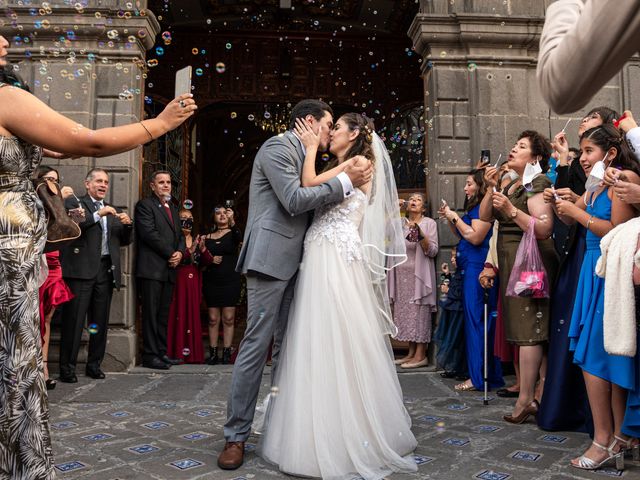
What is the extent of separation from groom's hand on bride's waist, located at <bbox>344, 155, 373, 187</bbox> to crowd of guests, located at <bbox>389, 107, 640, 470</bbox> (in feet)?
3.91

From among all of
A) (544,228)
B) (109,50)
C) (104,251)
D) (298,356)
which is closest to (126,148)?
(298,356)

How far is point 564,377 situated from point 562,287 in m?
0.62

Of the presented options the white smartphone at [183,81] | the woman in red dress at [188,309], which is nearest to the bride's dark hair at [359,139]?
the white smartphone at [183,81]

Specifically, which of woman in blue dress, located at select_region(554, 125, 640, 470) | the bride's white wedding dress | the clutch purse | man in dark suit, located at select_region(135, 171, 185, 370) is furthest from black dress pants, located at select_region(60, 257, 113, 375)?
woman in blue dress, located at select_region(554, 125, 640, 470)

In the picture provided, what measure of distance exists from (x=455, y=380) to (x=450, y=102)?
3228 mm

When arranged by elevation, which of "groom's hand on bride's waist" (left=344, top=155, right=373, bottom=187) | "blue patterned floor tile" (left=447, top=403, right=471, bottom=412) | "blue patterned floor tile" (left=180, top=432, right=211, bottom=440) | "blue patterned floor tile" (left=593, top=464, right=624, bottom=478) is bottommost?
"blue patterned floor tile" (left=593, top=464, right=624, bottom=478)

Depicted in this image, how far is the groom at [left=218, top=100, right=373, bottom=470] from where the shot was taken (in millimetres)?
3328

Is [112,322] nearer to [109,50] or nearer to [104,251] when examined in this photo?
[104,251]

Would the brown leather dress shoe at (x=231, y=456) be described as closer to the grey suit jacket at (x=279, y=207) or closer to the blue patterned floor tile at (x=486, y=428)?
the grey suit jacket at (x=279, y=207)

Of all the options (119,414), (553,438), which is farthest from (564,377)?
(119,414)

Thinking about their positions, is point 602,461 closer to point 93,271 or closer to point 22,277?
point 22,277

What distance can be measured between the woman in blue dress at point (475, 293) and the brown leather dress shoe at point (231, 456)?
107 inches

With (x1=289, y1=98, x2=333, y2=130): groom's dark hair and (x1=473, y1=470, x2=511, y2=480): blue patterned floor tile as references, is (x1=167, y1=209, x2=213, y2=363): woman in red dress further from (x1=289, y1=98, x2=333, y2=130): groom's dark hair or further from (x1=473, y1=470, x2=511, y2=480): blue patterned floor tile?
(x1=473, y1=470, x2=511, y2=480): blue patterned floor tile

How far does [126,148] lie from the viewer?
7.50 feet
